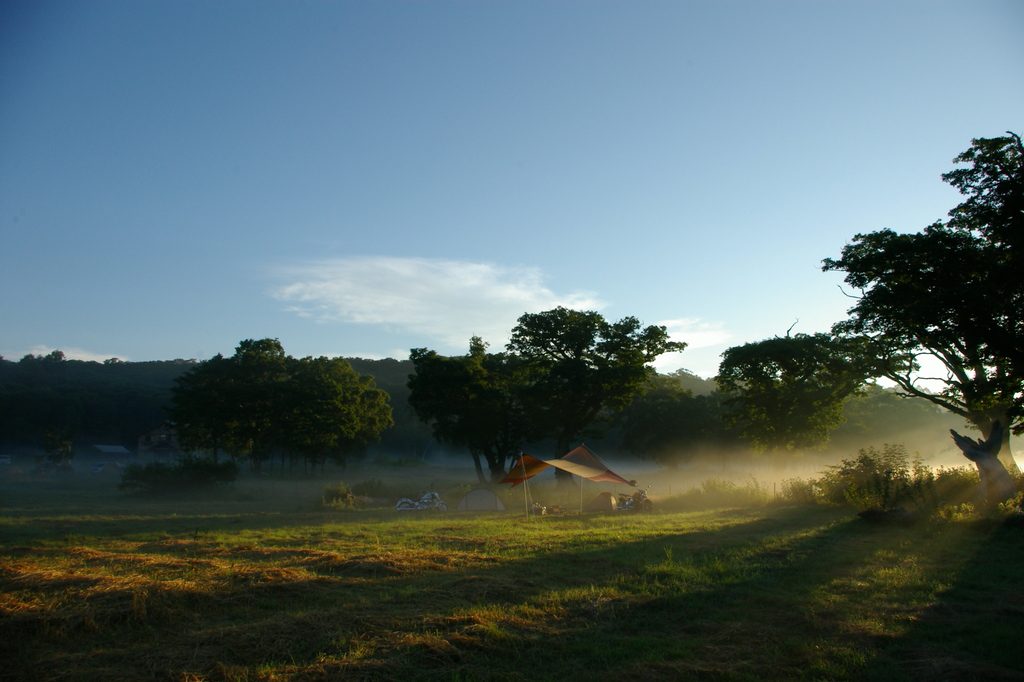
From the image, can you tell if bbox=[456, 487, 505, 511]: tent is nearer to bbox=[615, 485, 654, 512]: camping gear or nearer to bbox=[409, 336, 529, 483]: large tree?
bbox=[615, 485, 654, 512]: camping gear

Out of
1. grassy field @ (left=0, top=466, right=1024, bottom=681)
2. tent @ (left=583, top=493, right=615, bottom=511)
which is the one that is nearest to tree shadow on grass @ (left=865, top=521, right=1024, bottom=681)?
grassy field @ (left=0, top=466, right=1024, bottom=681)

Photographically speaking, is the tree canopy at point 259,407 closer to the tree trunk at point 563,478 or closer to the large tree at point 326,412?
the large tree at point 326,412

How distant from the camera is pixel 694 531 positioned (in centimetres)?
1326

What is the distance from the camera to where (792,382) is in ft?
76.2

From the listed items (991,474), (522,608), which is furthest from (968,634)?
(991,474)

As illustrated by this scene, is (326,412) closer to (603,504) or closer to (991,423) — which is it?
(603,504)

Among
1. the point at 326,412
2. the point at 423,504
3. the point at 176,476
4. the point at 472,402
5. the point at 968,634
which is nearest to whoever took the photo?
the point at 968,634

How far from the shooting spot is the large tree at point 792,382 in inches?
839

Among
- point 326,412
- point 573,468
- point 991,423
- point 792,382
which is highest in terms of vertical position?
point 792,382

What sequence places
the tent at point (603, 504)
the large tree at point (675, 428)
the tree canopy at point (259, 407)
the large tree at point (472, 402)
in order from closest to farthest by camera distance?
the tent at point (603, 504) → the large tree at point (472, 402) → the tree canopy at point (259, 407) → the large tree at point (675, 428)

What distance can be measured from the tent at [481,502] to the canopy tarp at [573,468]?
1093 mm

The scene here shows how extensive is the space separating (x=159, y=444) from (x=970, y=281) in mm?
65785

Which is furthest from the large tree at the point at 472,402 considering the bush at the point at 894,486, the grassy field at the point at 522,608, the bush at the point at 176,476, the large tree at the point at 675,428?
the grassy field at the point at 522,608

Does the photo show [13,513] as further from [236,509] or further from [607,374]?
[607,374]
